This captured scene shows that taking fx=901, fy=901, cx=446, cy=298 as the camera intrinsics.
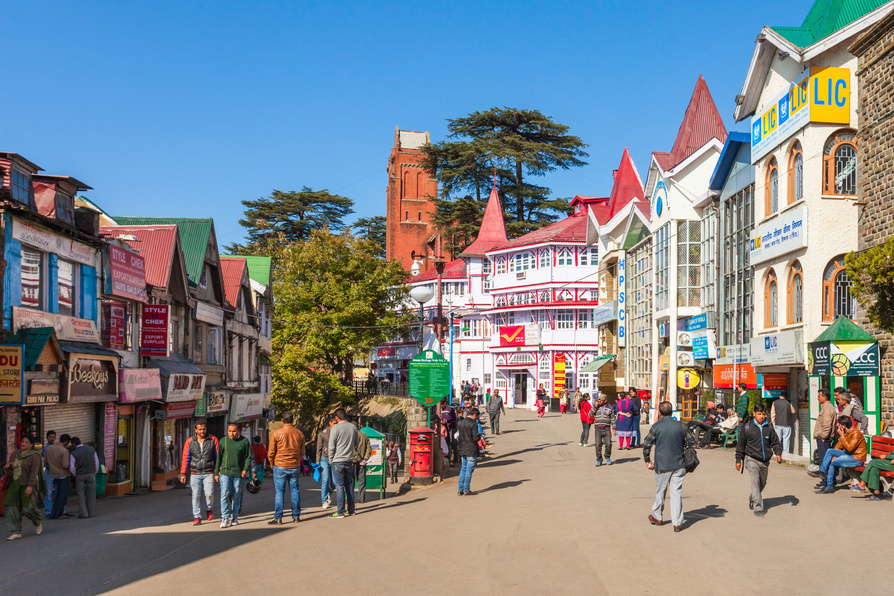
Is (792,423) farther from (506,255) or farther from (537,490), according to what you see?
(506,255)

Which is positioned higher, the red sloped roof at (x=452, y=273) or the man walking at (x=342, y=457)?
the red sloped roof at (x=452, y=273)

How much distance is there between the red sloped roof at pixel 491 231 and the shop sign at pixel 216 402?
115 ft

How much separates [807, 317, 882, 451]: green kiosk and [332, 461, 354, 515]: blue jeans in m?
11.1

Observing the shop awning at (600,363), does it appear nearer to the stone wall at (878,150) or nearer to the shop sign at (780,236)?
the shop sign at (780,236)

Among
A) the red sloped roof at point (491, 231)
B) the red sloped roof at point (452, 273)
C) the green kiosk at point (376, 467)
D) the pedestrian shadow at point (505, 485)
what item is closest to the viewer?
the green kiosk at point (376, 467)

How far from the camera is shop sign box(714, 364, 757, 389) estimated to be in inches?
1090

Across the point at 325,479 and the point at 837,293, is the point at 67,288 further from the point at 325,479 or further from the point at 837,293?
the point at 837,293

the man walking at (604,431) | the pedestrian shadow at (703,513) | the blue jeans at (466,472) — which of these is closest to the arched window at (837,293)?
the man walking at (604,431)

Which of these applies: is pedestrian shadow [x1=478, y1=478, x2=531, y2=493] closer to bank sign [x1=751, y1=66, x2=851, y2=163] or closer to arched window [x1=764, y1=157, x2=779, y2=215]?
arched window [x1=764, y1=157, x2=779, y2=215]

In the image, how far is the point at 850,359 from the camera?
19.5 meters

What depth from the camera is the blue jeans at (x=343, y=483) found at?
1501cm

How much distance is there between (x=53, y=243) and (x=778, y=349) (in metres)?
18.5

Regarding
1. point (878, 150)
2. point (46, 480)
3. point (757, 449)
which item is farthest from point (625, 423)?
point (46, 480)

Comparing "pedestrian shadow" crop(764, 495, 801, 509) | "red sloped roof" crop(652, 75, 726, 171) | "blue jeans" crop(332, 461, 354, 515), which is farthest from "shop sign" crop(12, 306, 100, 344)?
"red sloped roof" crop(652, 75, 726, 171)
